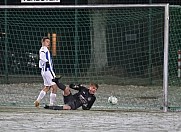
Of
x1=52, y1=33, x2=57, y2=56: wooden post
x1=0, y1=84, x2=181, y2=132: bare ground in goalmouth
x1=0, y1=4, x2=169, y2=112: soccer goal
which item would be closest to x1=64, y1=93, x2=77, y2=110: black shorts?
x1=0, y1=84, x2=181, y2=132: bare ground in goalmouth

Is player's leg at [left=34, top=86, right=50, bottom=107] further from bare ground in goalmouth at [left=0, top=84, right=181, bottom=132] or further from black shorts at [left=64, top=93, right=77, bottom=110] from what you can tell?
black shorts at [left=64, top=93, right=77, bottom=110]

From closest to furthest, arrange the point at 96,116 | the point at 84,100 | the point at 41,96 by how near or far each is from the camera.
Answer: the point at 96,116 → the point at 84,100 → the point at 41,96

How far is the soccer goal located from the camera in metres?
17.0

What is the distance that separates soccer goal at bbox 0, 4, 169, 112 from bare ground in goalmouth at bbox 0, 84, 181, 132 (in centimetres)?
108

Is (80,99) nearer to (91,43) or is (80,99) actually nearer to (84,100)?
(84,100)

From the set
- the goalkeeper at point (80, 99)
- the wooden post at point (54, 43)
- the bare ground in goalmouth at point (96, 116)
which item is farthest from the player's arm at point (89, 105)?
the wooden post at point (54, 43)

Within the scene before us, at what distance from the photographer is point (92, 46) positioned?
56.3 ft

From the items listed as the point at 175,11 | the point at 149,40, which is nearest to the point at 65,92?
the point at 175,11

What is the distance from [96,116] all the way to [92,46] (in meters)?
5.98

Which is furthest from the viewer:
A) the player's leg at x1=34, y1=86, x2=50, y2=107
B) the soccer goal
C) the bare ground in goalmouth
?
the soccer goal

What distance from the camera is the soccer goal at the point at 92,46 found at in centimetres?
1702

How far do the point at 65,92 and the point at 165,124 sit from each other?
2916 millimetres

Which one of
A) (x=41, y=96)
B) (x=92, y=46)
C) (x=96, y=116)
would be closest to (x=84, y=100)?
(x=96, y=116)

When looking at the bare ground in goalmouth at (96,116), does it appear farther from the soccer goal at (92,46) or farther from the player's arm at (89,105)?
the soccer goal at (92,46)
